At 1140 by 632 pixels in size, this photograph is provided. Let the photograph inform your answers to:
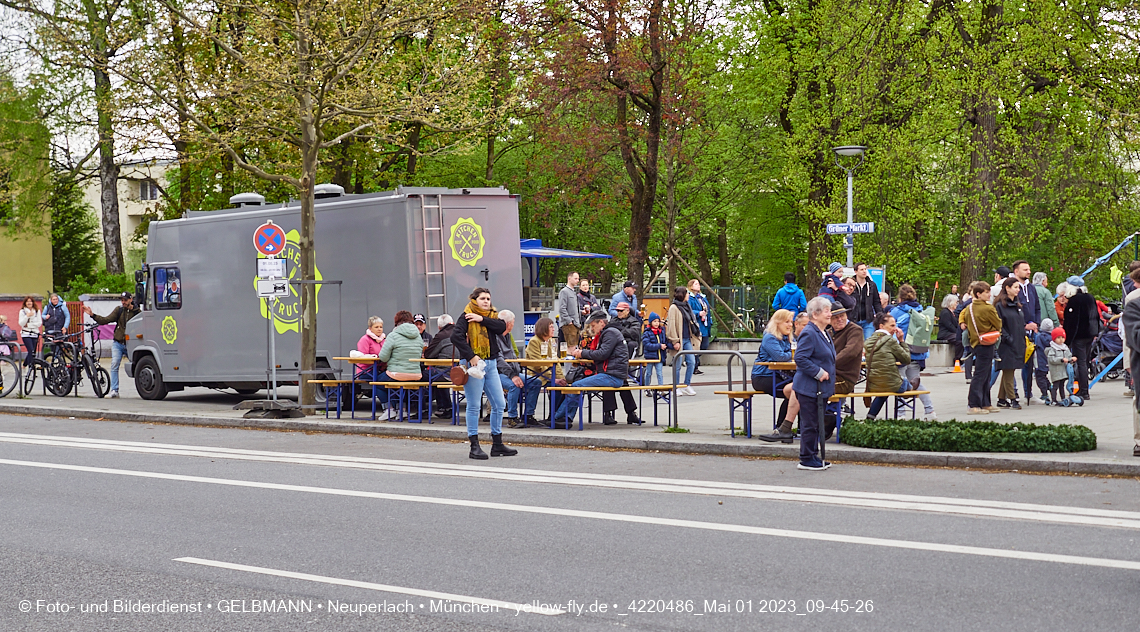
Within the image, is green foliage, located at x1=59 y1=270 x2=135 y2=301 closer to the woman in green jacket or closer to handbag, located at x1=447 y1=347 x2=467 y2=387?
handbag, located at x1=447 y1=347 x2=467 y2=387

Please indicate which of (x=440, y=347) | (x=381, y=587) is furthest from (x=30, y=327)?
(x=381, y=587)

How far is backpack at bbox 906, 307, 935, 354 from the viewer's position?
58.3 ft

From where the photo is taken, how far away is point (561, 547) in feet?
25.3

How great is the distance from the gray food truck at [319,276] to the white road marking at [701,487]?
12.4 ft

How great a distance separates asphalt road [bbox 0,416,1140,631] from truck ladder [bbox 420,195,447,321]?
515 centimetres

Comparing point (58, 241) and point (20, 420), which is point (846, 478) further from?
point (58, 241)

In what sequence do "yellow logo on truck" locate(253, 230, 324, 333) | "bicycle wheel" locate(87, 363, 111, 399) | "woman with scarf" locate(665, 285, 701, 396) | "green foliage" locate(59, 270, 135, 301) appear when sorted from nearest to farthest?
1. "yellow logo on truck" locate(253, 230, 324, 333)
2. "woman with scarf" locate(665, 285, 701, 396)
3. "bicycle wheel" locate(87, 363, 111, 399)
4. "green foliage" locate(59, 270, 135, 301)

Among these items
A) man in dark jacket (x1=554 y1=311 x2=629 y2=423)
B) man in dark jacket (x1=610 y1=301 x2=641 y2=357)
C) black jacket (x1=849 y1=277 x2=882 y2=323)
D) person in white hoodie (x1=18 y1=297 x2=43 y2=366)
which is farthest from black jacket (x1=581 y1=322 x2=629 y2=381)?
person in white hoodie (x1=18 y1=297 x2=43 y2=366)

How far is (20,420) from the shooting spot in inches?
720

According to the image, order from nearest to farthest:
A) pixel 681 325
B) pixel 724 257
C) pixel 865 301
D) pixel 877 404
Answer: pixel 877 404, pixel 865 301, pixel 681 325, pixel 724 257

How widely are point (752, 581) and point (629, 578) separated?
2.18 ft

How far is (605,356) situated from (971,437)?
171 inches

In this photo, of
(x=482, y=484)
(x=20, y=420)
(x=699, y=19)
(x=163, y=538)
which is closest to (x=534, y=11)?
(x=699, y=19)

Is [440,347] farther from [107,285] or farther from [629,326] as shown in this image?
[107,285]
